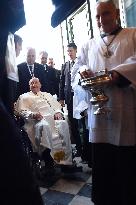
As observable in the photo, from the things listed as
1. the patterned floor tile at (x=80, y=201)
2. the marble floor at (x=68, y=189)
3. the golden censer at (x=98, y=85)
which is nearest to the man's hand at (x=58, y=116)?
the marble floor at (x=68, y=189)

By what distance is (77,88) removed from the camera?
7.39 ft

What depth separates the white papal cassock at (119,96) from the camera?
1.94 metres

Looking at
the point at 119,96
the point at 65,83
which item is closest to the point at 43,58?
the point at 65,83

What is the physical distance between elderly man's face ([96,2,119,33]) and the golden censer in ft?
1.37

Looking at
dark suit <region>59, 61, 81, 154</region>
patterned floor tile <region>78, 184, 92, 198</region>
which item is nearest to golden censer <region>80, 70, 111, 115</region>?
patterned floor tile <region>78, 184, 92, 198</region>

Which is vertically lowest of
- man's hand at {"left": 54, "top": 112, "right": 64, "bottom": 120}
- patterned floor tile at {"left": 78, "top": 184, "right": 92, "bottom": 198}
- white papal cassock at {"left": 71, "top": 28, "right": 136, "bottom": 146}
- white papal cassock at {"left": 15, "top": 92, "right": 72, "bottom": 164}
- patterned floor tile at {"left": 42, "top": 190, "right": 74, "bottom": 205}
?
patterned floor tile at {"left": 42, "top": 190, "right": 74, "bottom": 205}

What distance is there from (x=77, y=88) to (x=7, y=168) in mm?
1384

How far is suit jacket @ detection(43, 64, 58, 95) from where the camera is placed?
→ 187 inches

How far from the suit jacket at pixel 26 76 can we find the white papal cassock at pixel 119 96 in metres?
2.40

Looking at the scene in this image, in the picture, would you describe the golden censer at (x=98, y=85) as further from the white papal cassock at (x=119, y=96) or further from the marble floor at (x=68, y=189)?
the marble floor at (x=68, y=189)

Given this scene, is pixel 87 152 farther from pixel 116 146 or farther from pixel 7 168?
pixel 7 168

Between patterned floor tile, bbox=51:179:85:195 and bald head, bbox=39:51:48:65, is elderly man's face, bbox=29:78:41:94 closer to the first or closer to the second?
bald head, bbox=39:51:48:65

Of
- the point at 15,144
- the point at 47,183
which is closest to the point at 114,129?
the point at 15,144

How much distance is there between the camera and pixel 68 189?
115 inches
